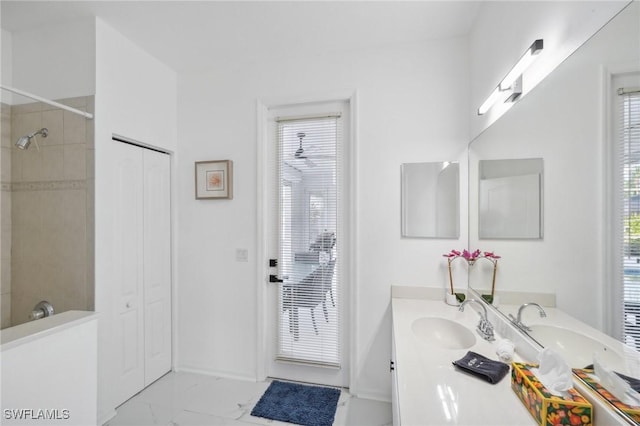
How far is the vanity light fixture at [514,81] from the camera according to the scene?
106 centimetres

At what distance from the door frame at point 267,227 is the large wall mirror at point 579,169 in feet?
3.50

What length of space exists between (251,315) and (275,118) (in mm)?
1650

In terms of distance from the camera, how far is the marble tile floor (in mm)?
1842

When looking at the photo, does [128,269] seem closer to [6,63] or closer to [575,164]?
[6,63]

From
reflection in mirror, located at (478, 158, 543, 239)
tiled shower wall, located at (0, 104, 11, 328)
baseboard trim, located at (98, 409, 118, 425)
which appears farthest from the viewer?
tiled shower wall, located at (0, 104, 11, 328)

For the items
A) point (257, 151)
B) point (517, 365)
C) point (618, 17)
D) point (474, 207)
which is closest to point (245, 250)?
point (257, 151)

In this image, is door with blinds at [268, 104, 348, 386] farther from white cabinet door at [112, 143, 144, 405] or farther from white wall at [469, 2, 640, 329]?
white wall at [469, 2, 640, 329]

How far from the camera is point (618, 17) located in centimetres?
74

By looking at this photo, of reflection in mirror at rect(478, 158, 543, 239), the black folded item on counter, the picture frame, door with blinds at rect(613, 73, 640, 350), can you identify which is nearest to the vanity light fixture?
reflection in mirror at rect(478, 158, 543, 239)

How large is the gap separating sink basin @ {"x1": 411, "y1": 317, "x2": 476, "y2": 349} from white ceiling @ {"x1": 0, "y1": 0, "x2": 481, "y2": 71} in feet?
6.23

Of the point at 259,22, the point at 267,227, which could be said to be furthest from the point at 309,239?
the point at 259,22

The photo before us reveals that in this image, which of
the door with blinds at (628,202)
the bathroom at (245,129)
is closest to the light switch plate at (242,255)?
the bathroom at (245,129)

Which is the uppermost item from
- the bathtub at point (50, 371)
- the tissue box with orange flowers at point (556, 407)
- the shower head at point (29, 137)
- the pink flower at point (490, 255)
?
the shower head at point (29, 137)

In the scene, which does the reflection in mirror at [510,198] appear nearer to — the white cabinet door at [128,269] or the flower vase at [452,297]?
the flower vase at [452,297]
